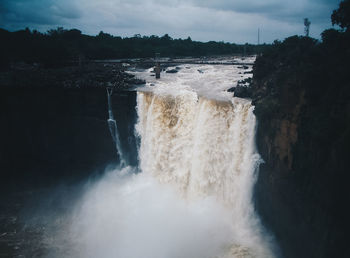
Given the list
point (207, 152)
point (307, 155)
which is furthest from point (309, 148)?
point (207, 152)

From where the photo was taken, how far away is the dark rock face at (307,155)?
11430 mm

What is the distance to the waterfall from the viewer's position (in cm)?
1692

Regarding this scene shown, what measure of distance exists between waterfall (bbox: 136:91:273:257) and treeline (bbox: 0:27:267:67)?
73.1 feet

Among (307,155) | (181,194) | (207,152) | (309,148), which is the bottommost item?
(181,194)

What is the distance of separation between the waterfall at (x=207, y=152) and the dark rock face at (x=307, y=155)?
0.94 metres

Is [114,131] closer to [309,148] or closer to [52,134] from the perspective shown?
[52,134]

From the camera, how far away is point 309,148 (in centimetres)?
1320

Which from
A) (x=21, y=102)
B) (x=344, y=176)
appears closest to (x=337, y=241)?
(x=344, y=176)

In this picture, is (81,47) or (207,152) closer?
(207,152)

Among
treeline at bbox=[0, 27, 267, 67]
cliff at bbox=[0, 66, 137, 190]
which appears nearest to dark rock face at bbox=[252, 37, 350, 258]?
cliff at bbox=[0, 66, 137, 190]

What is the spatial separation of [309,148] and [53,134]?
70.7 feet

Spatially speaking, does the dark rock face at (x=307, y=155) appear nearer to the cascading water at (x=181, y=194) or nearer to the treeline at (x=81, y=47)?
the cascading water at (x=181, y=194)

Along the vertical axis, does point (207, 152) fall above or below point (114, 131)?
below

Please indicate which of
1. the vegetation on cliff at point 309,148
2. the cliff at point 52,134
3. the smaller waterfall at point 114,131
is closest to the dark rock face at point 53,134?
the cliff at point 52,134
